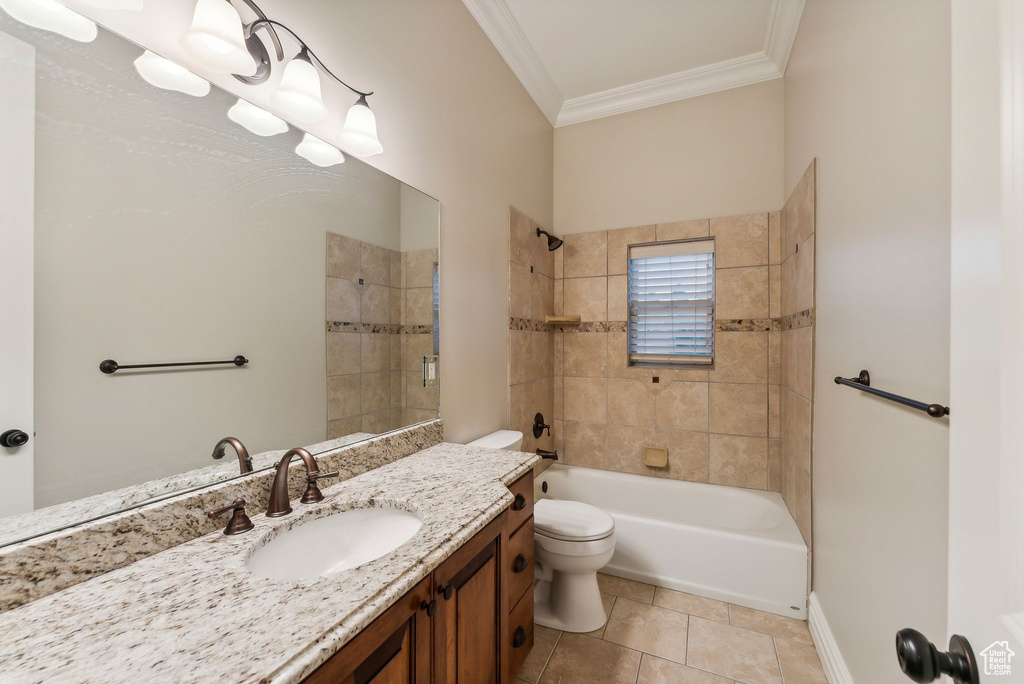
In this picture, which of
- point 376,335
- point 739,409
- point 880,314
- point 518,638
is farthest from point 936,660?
point 739,409

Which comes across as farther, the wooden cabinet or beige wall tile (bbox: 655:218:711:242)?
beige wall tile (bbox: 655:218:711:242)

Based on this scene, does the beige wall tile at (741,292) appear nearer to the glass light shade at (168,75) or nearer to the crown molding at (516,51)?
the crown molding at (516,51)

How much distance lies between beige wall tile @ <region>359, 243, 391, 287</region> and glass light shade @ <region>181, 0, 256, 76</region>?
0.57 m

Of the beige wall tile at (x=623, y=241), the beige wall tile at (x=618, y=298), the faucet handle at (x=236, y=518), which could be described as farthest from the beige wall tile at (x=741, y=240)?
the faucet handle at (x=236, y=518)

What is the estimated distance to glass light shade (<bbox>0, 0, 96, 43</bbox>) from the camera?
72 cm

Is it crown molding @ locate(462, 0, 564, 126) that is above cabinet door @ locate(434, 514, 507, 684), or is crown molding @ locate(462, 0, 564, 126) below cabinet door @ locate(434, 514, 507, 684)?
above

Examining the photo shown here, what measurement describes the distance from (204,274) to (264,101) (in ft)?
1.66

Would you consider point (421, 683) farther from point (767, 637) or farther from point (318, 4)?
point (318, 4)

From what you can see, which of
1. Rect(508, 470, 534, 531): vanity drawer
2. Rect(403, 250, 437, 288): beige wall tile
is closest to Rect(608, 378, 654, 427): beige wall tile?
Rect(508, 470, 534, 531): vanity drawer

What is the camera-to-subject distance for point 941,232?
35.5 inches

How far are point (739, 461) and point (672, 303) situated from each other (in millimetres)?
1052

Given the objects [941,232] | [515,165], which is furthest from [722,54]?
→ [941,232]

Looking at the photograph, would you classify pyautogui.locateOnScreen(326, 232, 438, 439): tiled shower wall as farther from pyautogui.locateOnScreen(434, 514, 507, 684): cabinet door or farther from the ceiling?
the ceiling

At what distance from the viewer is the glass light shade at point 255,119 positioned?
1.07 m
